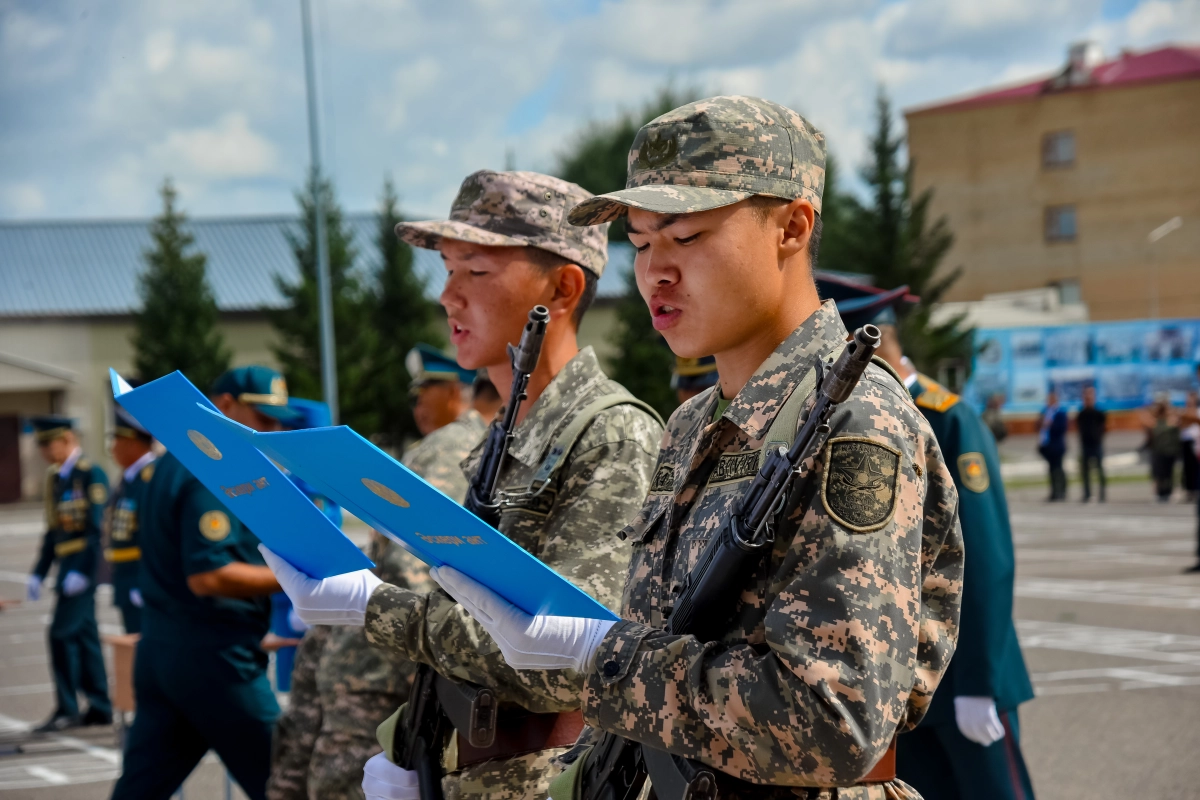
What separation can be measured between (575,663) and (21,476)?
4352cm

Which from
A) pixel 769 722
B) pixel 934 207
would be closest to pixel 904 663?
pixel 769 722

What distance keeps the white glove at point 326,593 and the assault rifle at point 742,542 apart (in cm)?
100

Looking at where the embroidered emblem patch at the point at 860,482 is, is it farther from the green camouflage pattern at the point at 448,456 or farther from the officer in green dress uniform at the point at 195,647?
the officer in green dress uniform at the point at 195,647

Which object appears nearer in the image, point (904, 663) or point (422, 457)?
point (904, 663)

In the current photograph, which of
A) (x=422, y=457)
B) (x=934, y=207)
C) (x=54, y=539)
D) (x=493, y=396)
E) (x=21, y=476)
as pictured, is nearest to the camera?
(x=422, y=457)

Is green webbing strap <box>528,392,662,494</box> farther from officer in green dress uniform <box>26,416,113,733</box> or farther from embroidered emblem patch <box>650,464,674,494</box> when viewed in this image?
officer in green dress uniform <box>26,416,113,733</box>

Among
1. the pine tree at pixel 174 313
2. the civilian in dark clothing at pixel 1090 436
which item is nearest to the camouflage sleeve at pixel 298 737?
the civilian in dark clothing at pixel 1090 436

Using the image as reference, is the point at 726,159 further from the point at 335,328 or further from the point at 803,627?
the point at 335,328

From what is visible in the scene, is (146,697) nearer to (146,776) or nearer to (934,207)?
(146,776)

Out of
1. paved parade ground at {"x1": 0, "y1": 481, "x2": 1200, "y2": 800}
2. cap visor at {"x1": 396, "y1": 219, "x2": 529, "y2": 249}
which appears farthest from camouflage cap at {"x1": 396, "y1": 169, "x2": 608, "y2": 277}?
Answer: paved parade ground at {"x1": 0, "y1": 481, "x2": 1200, "y2": 800}

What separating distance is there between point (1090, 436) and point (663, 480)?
24039mm

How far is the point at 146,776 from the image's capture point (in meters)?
4.54

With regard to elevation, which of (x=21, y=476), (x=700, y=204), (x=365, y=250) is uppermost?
(x=365, y=250)

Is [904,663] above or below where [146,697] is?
above
